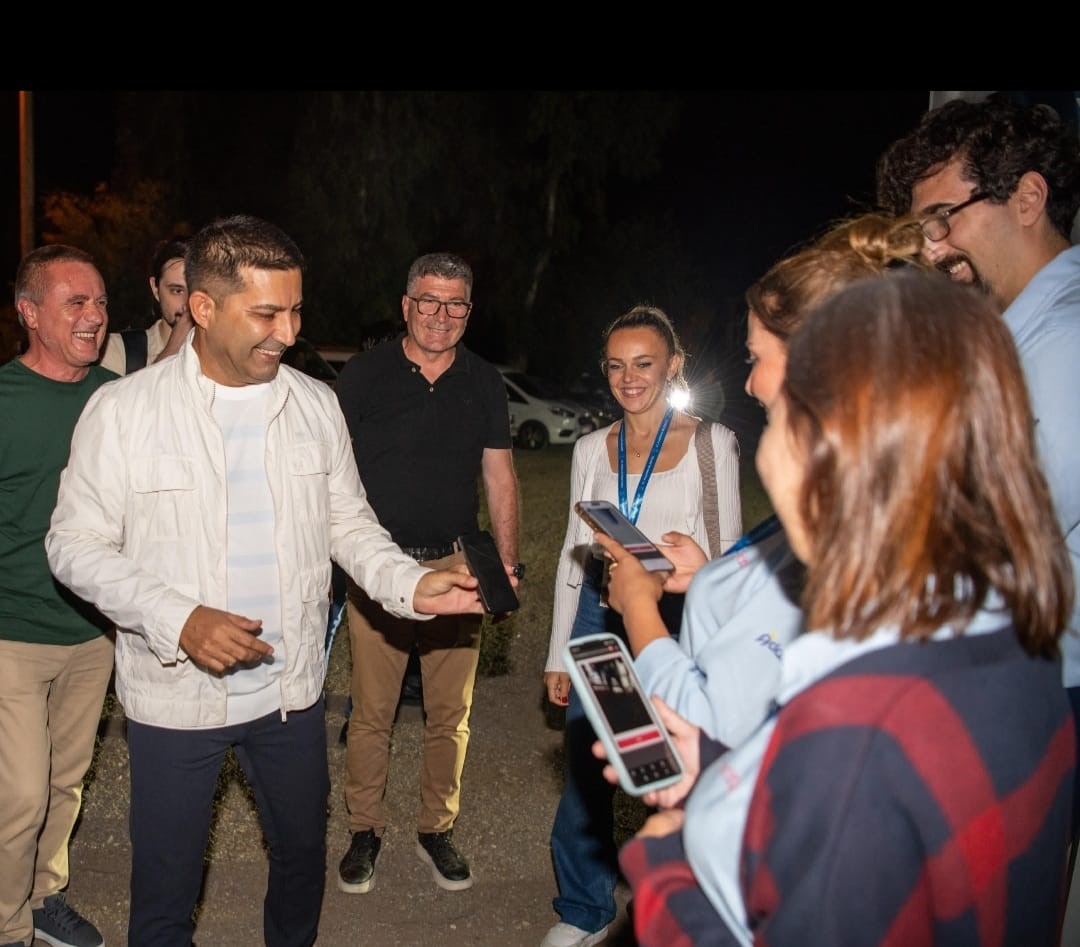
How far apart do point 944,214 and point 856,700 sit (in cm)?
189

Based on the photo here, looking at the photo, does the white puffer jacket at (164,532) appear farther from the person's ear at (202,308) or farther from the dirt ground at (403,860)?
the dirt ground at (403,860)

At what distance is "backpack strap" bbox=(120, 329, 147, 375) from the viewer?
4.78 meters

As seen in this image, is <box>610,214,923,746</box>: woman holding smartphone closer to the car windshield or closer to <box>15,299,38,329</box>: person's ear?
<box>15,299,38,329</box>: person's ear

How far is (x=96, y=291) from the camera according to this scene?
3904 millimetres

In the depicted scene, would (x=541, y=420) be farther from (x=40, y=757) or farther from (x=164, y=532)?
(x=164, y=532)

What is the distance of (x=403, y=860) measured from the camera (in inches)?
177

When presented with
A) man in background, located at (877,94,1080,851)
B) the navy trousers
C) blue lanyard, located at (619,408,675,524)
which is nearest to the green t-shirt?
the navy trousers

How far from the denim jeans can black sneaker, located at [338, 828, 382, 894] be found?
94cm

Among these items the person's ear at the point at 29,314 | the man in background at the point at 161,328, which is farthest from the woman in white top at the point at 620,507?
the person's ear at the point at 29,314

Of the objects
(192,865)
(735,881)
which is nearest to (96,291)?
(192,865)

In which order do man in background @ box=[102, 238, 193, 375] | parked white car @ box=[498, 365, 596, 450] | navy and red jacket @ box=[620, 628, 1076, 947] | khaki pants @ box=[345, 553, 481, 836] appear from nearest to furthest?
navy and red jacket @ box=[620, 628, 1076, 947] < khaki pants @ box=[345, 553, 481, 836] < man in background @ box=[102, 238, 193, 375] < parked white car @ box=[498, 365, 596, 450]

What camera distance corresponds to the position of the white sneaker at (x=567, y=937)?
3.79 meters

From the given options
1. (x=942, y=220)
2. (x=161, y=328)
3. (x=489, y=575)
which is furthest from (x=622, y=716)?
(x=161, y=328)

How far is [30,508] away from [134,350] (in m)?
1.48
